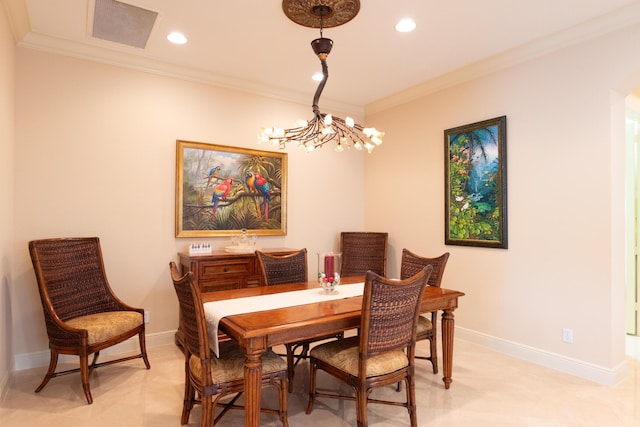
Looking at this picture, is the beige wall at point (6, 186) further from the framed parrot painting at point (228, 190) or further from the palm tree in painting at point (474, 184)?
the palm tree in painting at point (474, 184)

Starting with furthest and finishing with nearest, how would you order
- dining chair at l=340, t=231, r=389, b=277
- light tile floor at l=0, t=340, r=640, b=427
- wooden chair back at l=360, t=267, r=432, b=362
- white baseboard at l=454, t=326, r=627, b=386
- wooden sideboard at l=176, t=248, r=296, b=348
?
dining chair at l=340, t=231, r=389, b=277 → wooden sideboard at l=176, t=248, r=296, b=348 → white baseboard at l=454, t=326, r=627, b=386 → light tile floor at l=0, t=340, r=640, b=427 → wooden chair back at l=360, t=267, r=432, b=362

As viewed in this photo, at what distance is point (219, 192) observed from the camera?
13.4ft

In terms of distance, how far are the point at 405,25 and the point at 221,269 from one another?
2703 millimetres

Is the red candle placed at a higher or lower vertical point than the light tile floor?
higher

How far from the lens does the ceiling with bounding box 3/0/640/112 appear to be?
2.77 metres

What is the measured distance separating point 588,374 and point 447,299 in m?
1.44

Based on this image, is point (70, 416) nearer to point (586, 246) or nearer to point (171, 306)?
point (171, 306)

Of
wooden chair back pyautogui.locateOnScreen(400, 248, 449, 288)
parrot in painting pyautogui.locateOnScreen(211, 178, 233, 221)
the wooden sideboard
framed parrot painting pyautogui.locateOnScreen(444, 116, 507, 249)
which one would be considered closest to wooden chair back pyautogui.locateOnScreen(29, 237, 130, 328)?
the wooden sideboard

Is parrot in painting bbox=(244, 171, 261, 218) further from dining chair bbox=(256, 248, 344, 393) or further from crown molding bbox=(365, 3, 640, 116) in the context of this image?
crown molding bbox=(365, 3, 640, 116)

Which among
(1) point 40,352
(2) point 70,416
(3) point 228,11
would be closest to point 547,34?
(3) point 228,11

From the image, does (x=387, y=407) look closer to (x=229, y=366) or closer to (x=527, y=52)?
(x=229, y=366)

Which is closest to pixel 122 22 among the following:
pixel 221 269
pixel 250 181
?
pixel 250 181

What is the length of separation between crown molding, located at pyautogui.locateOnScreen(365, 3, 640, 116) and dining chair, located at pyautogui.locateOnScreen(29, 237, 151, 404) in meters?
3.76

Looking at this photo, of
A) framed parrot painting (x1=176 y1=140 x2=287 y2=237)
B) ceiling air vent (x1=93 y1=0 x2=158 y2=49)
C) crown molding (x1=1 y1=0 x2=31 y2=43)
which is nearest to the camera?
crown molding (x1=1 y1=0 x2=31 y2=43)
